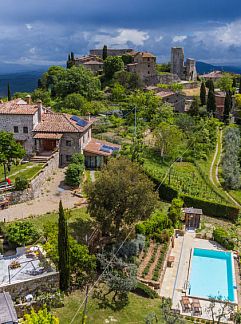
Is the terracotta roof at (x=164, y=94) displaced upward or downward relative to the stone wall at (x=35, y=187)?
upward

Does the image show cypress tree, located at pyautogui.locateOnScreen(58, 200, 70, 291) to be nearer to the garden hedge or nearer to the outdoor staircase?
the garden hedge

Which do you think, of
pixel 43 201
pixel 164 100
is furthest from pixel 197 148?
pixel 43 201

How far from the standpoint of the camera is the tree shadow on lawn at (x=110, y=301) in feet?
73.5

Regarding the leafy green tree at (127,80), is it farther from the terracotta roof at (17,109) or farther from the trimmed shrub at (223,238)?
the trimmed shrub at (223,238)

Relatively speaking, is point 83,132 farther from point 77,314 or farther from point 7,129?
point 77,314

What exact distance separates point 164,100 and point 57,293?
2352 inches

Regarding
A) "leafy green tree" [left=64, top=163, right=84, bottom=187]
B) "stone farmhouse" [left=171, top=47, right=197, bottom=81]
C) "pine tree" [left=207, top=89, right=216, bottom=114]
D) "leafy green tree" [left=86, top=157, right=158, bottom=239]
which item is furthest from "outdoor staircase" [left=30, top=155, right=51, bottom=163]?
"stone farmhouse" [left=171, top=47, right=197, bottom=81]

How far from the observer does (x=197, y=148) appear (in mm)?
55062

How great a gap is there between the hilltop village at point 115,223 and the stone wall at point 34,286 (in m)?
0.06

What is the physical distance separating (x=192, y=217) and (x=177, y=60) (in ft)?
275

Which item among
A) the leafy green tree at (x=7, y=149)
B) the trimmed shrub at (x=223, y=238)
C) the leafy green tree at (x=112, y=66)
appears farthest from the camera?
the leafy green tree at (x=112, y=66)

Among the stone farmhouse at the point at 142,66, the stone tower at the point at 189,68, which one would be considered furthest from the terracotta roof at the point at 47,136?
the stone tower at the point at 189,68

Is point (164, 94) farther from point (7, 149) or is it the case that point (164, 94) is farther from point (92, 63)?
point (7, 149)

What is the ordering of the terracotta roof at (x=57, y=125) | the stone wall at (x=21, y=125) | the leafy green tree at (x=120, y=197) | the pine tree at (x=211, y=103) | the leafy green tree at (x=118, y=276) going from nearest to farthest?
the leafy green tree at (x=118, y=276)
the leafy green tree at (x=120, y=197)
the stone wall at (x=21, y=125)
the terracotta roof at (x=57, y=125)
the pine tree at (x=211, y=103)
